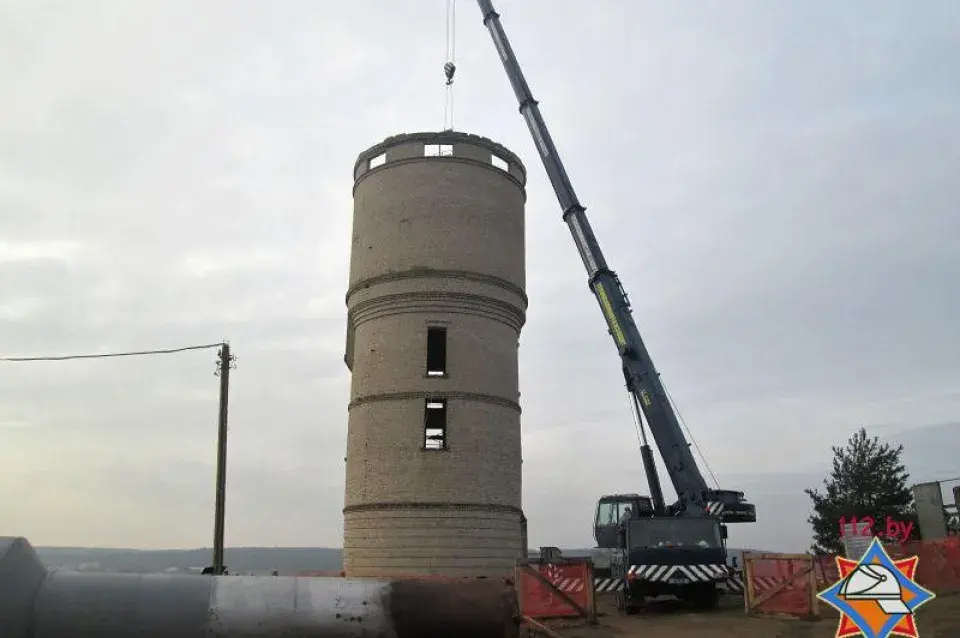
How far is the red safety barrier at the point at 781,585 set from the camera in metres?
15.9

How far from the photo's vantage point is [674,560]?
62.5 feet

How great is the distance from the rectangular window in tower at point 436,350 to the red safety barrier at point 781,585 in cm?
969

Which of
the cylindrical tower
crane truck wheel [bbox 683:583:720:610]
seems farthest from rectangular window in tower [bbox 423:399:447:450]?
crane truck wheel [bbox 683:583:720:610]

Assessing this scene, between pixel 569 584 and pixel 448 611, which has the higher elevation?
pixel 448 611

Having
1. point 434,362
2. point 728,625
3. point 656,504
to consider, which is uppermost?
point 434,362

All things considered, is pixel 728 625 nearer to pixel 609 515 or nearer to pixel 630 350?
pixel 630 350

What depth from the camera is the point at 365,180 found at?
934 inches

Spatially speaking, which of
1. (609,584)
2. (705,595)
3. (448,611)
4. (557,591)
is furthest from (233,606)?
(705,595)

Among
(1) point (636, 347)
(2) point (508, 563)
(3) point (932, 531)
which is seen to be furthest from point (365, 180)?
(3) point (932, 531)

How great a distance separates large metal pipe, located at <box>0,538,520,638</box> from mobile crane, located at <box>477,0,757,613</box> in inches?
408

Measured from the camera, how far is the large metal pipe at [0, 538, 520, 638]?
8.75 metres

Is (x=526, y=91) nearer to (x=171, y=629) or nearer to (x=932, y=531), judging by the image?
(x=932, y=531)

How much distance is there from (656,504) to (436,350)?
25.4 feet

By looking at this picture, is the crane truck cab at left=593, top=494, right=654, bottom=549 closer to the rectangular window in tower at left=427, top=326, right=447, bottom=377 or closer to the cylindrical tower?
the cylindrical tower
